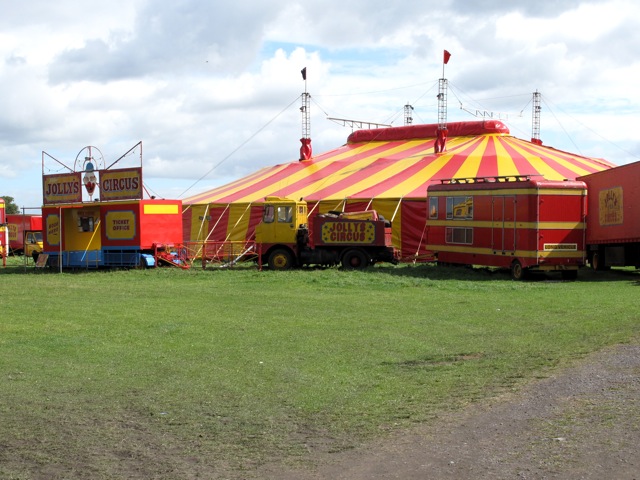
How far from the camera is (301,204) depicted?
28.6m

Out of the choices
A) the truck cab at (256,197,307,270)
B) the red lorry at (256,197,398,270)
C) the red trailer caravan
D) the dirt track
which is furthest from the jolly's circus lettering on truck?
the dirt track

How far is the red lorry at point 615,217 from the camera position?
76.6ft

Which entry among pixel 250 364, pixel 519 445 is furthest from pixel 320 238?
pixel 519 445

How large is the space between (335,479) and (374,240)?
69.2 feet

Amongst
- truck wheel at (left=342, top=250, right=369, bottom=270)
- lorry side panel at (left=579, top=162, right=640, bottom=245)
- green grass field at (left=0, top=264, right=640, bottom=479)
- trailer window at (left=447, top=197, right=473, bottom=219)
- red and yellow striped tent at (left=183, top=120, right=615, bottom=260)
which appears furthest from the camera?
red and yellow striped tent at (left=183, top=120, right=615, bottom=260)

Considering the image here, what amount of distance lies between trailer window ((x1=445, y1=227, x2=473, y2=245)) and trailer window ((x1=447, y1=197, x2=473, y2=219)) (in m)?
0.37

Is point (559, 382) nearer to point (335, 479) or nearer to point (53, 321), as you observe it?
point (335, 479)

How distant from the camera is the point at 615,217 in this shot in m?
23.9

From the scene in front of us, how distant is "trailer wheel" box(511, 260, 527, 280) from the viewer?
23797 mm

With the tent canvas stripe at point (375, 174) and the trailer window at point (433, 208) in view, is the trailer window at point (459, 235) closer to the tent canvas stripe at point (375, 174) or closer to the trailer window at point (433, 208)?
the trailer window at point (433, 208)

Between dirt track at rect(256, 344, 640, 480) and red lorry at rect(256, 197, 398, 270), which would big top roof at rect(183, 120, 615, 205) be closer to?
red lorry at rect(256, 197, 398, 270)

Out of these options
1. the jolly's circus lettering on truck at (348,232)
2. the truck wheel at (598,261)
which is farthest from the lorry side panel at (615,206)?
the jolly's circus lettering on truck at (348,232)

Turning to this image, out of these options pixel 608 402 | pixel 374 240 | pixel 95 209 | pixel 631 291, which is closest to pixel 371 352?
pixel 608 402

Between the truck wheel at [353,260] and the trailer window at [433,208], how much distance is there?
2.52 metres
